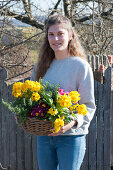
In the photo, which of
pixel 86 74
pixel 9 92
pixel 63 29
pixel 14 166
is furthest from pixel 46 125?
pixel 14 166

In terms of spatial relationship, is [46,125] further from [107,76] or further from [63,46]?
[107,76]

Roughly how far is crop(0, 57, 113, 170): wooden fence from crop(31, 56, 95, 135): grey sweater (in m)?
0.99

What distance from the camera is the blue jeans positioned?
6.17ft

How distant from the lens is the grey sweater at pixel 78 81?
1.86 metres

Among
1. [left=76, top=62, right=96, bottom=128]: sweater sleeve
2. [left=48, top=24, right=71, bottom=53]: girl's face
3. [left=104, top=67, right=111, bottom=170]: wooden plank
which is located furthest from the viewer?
[left=104, top=67, right=111, bottom=170]: wooden plank

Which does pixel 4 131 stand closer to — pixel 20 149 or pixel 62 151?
pixel 20 149

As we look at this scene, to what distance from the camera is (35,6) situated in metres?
5.32

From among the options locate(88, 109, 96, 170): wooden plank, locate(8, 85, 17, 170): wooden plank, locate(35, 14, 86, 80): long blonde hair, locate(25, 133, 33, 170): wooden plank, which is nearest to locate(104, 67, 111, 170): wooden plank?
locate(88, 109, 96, 170): wooden plank

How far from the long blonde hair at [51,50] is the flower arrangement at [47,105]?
415mm

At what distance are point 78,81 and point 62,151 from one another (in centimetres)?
55

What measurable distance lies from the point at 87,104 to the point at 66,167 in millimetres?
513

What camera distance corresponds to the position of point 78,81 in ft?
6.29

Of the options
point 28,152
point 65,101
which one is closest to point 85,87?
point 65,101

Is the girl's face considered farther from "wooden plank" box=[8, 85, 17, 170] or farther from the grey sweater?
"wooden plank" box=[8, 85, 17, 170]
